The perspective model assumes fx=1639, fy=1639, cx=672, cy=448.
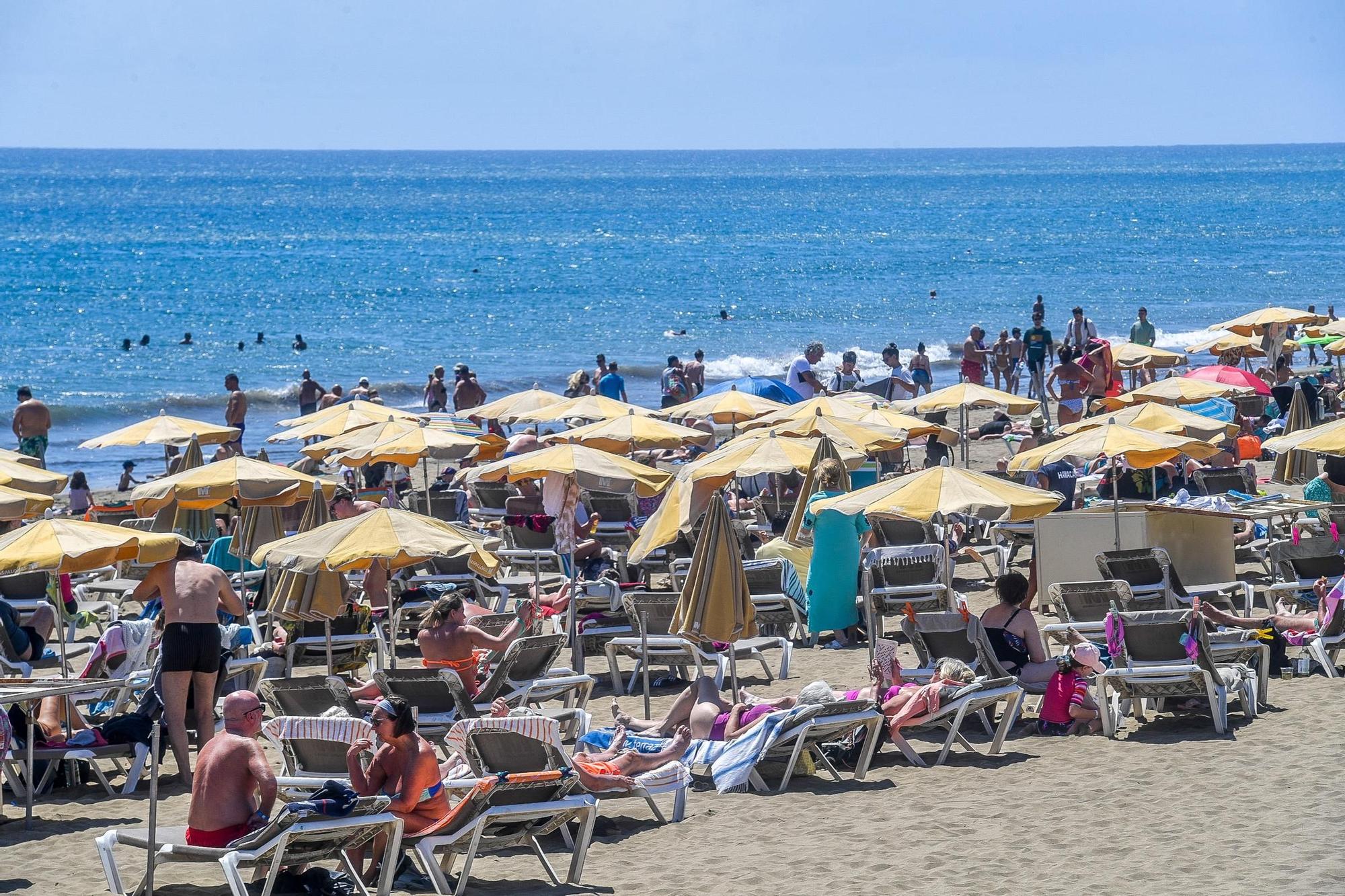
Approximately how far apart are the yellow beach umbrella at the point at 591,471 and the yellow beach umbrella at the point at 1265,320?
47.3ft

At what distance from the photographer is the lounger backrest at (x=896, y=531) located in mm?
12492

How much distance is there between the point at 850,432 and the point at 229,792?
26.9ft

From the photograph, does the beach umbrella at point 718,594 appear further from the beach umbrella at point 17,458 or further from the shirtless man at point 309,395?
the shirtless man at point 309,395

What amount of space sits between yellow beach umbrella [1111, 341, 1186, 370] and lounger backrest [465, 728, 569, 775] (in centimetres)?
1611

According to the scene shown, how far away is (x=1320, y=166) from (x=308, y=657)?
20385cm

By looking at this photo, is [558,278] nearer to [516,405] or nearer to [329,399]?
[329,399]

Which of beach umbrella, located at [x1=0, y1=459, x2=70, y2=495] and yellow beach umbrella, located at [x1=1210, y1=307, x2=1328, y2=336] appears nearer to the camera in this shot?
beach umbrella, located at [x1=0, y1=459, x2=70, y2=495]

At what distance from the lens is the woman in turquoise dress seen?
1098 cm

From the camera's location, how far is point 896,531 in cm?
1265

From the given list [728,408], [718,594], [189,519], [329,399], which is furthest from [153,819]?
[329,399]

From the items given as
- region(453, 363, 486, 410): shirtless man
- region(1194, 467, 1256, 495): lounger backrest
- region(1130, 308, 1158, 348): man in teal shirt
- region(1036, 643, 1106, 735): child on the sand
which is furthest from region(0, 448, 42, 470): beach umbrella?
region(1130, 308, 1158, 348): man in teal shirt

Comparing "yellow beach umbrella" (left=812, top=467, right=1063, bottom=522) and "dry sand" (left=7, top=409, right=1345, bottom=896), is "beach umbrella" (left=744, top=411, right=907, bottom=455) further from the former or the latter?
"dry sand" (left=7, top=409, right=1345, bottom=896)

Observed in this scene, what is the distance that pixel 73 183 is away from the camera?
5812 inches

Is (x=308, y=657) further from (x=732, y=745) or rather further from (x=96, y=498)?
(x=96, y=498)
